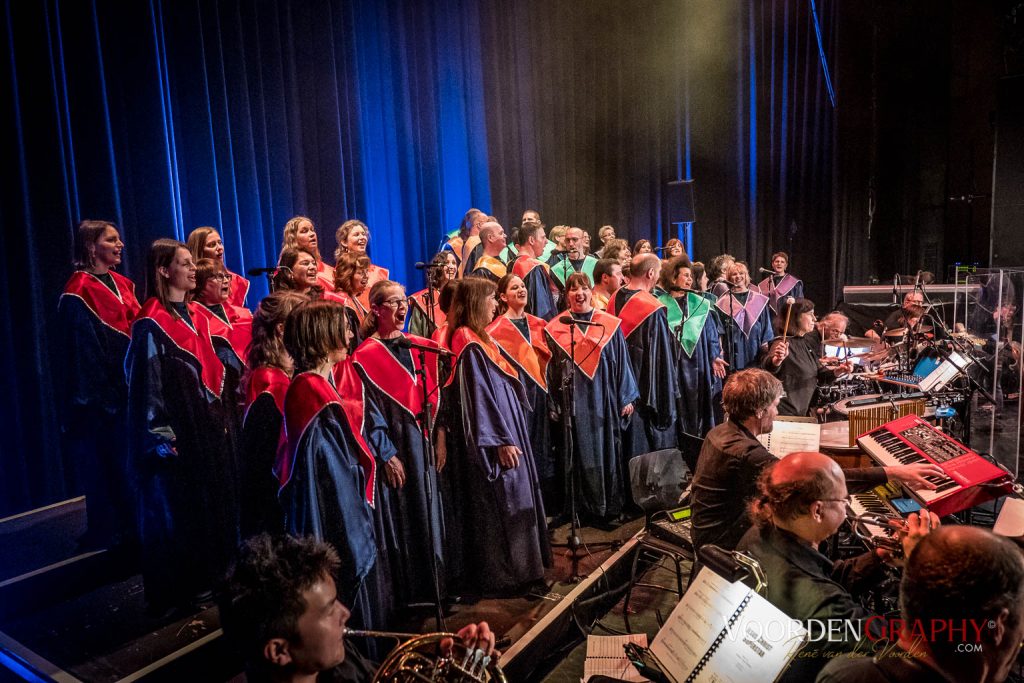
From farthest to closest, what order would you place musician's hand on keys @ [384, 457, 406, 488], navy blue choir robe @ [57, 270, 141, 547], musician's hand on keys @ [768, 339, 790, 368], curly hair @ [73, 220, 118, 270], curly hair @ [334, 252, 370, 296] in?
musician's hand on keys @ [768, 339, 790, 368]
curly hair @ [334, 252, 370, 296]
curly hair @ [73, 220, 118, 270]
navy blue choir robe @ [57, 270, 141, 547]
musician's hand on keys @ [384, 457, 406, 488]

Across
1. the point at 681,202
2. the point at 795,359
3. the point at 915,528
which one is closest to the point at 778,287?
the point at 681,202

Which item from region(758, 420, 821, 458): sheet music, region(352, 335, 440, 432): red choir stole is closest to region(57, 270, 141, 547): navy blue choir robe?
region(352, 335, 440, 432): red choir stole

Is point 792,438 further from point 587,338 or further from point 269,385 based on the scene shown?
point 269,385

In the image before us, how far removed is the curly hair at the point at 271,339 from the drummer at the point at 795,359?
401 cm

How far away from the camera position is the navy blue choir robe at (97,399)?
12.6 feet

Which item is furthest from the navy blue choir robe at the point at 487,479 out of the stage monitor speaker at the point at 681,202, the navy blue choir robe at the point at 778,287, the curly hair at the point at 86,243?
the navy blue choir robe at the point at 778,287

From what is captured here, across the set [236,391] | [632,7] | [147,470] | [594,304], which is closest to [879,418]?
[594,304]

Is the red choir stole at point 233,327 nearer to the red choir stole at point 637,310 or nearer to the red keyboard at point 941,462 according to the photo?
the red choir stole at point 637,310

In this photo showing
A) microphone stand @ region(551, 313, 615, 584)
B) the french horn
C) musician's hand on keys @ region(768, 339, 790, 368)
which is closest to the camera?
the french horn

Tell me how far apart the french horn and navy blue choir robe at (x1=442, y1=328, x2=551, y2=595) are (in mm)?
1792

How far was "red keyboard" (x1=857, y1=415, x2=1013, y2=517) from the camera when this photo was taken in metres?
2.82

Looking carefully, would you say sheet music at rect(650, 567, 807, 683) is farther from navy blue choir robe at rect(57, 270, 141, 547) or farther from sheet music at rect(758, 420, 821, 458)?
navy blue choir robe at rect(57, 270, 141, 547)

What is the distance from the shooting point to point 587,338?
17.0 feet

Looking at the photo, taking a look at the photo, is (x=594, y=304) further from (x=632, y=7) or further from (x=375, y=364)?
(x=632, y=7)
